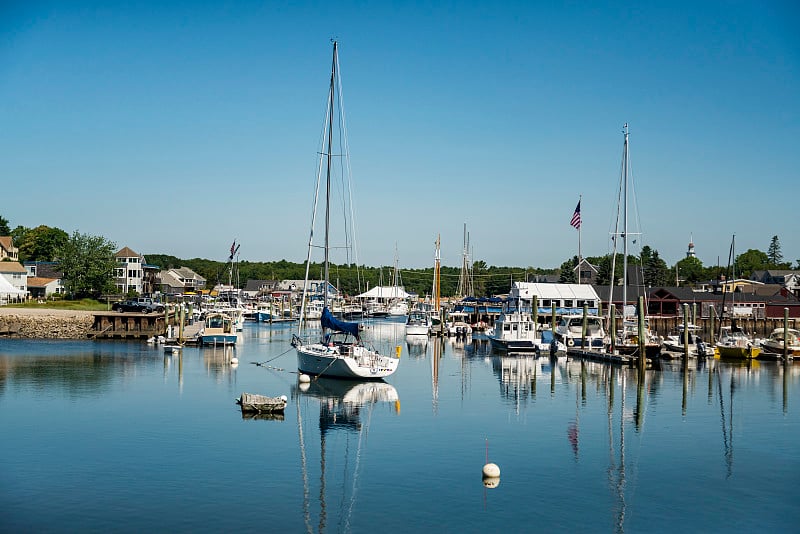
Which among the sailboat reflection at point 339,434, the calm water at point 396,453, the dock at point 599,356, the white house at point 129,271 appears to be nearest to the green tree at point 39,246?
the white house at point 129,271

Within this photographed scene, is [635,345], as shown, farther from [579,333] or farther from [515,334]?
[579,333]

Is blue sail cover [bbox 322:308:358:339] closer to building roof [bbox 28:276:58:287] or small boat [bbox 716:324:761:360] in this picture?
small boat [bbox 716:324:761:360]

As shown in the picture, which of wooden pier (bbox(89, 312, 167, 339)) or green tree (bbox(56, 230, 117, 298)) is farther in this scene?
green tree (bbox(56, 230, 117, 298))

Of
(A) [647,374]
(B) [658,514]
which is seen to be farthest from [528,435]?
(A) [647,374]

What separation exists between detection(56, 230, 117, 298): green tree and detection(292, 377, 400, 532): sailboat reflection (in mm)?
86043

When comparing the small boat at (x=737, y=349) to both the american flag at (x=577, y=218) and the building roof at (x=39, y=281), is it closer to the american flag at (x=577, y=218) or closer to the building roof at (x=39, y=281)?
the american flag at (x=577, y=218)

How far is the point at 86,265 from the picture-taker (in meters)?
126

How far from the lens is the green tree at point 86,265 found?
4934 inches

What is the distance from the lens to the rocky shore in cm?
8912

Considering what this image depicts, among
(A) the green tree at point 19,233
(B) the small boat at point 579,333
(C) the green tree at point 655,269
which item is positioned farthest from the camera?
(A) the green tree at point 19,233

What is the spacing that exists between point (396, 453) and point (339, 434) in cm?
454

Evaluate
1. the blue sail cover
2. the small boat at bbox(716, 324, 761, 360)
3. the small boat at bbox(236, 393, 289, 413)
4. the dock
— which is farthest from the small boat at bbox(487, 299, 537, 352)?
the small boat at bbox(236, 393, 289, 413)

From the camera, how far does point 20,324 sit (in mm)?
93938

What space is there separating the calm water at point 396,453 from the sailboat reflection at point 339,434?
125mm
